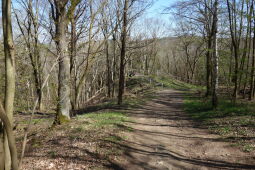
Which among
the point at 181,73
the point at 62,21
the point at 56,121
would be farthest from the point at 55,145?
the point at 181,73

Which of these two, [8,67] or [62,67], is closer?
[8,67]

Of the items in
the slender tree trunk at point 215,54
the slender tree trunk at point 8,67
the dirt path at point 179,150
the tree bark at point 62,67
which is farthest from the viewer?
the slender tree trunk at point 215,54

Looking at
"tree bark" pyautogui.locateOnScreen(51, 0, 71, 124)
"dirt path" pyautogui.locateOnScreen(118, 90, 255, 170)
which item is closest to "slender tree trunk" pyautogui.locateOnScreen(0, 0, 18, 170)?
"dirt path" pyautogui.locateOnScreen(118, 90, 255, 170)

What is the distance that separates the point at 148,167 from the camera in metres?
4.98

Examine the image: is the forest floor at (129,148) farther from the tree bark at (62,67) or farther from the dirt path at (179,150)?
the tree bark at (62,67)

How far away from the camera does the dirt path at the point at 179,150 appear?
4.99 metres

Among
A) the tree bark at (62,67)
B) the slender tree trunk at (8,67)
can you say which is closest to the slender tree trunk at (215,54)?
the tree bark at (62,67)

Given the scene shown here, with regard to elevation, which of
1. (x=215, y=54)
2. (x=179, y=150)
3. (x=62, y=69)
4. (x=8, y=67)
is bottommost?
(x=179, y=150)

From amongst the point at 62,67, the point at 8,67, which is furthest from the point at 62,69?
the point at 8,67

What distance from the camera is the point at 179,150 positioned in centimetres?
591

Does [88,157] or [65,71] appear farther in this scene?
[65,71]

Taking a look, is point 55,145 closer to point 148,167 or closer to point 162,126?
point 148,167

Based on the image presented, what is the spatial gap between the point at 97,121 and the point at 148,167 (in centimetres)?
403

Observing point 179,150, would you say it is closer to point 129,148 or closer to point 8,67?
point 129,148
